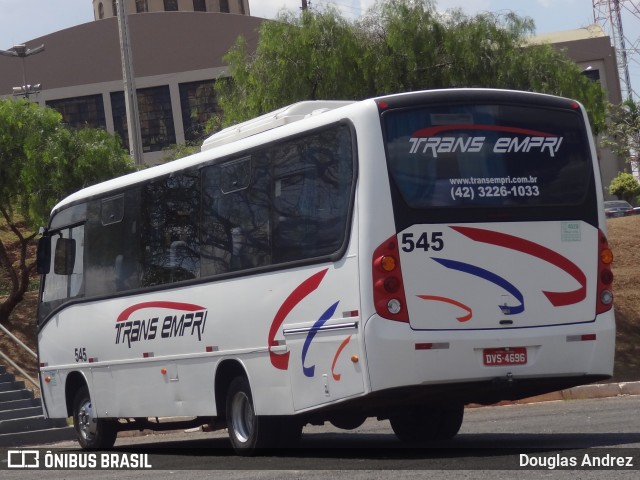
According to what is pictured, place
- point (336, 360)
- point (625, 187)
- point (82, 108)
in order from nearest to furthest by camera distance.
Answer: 1. point (336, 360)
2. point (625, 187)
3. point (82, 108)

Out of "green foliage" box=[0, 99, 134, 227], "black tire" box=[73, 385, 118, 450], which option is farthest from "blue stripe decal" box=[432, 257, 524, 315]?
"green foliage" box=[0, 99, 134, 227]

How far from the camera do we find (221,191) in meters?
12.3

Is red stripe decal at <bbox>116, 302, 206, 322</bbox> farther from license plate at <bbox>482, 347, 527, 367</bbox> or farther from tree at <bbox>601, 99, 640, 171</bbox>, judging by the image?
tree at <bbox>601, 99, 640, 171</bbox>

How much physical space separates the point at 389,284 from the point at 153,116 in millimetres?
52990

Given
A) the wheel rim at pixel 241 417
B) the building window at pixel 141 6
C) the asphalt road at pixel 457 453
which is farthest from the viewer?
the building window at pixel 141 6

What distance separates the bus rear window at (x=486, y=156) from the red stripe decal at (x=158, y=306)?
310 cm

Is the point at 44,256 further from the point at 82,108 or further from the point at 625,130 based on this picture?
the point at 82,108

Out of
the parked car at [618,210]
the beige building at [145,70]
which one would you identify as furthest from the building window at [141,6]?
the parked car at [618,210]

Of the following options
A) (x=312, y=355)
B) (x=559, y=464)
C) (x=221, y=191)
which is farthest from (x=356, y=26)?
(x=559, y=464)

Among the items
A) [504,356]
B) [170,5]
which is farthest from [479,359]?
[170,5]

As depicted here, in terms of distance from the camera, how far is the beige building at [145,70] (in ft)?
201

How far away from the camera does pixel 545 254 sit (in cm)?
1069

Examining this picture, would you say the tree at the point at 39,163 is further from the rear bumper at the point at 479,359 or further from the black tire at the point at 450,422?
the rear bumper at the point at 479,359

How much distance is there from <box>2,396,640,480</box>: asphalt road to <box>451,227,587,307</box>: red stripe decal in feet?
4.25
